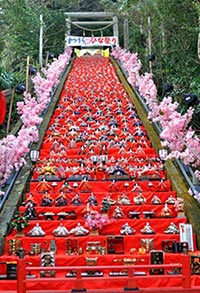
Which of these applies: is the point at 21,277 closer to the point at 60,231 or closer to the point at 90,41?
the point at 60,231

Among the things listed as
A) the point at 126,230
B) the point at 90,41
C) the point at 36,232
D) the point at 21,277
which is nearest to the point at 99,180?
the point at 126,230

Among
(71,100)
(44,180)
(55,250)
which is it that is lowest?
(55,250)

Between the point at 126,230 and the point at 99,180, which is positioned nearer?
the point at 126,230

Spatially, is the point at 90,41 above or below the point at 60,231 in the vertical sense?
above

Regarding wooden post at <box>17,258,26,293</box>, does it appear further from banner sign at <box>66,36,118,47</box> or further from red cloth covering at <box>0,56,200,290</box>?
banner sign at <box>66,36,118,47</box>

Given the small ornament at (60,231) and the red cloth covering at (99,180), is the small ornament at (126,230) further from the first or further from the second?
the small ornament at (60,231)

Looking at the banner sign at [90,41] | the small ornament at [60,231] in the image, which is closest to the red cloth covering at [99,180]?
the small ornament at [60,231]

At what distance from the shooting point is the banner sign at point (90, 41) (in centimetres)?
2355

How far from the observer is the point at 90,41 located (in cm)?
2423

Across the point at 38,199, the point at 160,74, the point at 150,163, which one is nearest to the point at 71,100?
the point at 160,74

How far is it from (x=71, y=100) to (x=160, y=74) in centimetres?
286

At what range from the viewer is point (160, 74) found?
1371 centimetres

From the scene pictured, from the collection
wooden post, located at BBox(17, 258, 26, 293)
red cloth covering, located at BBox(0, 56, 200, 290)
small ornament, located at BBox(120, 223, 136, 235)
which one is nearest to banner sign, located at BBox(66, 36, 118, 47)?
red cloth covering, located at BBox(0, 56, 200, 290)

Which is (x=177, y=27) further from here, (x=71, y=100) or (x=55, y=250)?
(x=55, y=250)
